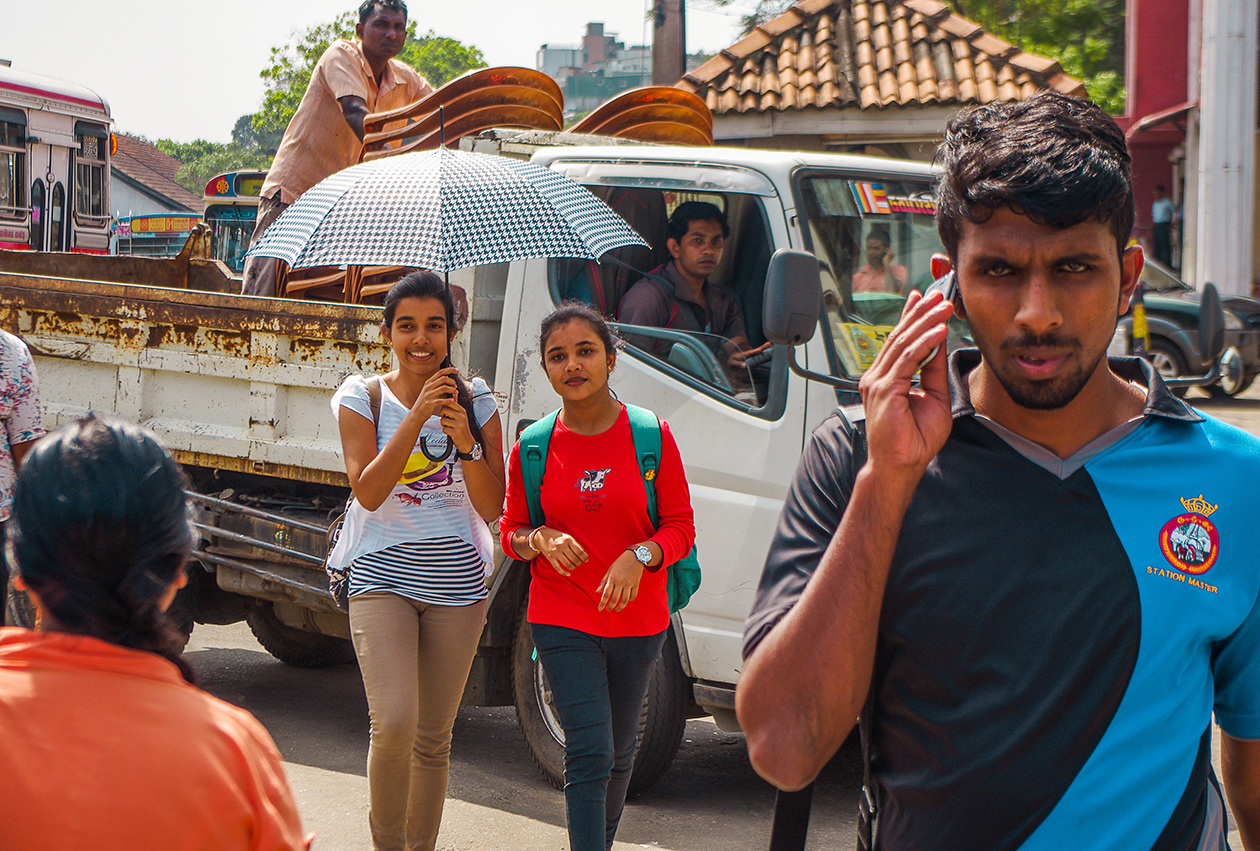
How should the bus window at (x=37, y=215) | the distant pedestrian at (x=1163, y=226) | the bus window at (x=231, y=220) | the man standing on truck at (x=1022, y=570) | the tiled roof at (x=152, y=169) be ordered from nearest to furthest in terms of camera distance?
1. the man standing on truck at (x=1022, y=570)
2. the bus window at (x=37, y=215)
3. the bus window at (x=231, y=220)
4. the distant pedestrian at (x=1163, y=226)
5. the tiled roof at (x=152, y=169)

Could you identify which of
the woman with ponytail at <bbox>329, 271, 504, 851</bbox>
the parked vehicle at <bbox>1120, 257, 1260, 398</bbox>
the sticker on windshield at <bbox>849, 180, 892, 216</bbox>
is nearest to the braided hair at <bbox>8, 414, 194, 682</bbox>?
the woman with ponytail at <bbox>329, 271, 504, 851</bbox>

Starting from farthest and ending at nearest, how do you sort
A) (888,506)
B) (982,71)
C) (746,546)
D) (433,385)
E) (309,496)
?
(982,71)
(309,496)
(746,546)
(433,385)
(888,506)

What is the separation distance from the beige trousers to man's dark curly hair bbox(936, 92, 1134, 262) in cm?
234

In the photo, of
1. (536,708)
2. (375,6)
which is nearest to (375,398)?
(536,708)

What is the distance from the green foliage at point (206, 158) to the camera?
76.8 meters

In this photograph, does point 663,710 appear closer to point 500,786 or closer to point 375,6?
point 500,786

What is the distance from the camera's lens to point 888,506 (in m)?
1.45

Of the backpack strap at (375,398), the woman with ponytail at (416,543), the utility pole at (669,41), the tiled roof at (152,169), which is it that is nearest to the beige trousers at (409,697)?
the woman with ponytail at (416,543)

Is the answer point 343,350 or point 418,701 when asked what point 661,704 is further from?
point 343,350

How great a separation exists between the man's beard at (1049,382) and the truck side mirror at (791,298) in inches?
76.2

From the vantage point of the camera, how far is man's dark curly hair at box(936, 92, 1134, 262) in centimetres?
154

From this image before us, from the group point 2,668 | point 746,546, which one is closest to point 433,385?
point 746,546

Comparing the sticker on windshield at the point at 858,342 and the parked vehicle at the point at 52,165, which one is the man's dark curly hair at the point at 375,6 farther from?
the parked vehicle at the point at 52,165

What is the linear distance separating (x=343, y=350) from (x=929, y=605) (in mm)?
3643
